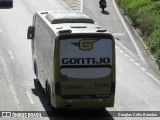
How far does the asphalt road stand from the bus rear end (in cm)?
128

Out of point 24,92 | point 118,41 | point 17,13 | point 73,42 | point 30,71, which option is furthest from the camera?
point 17,13

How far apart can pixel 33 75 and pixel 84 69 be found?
26.6 feet

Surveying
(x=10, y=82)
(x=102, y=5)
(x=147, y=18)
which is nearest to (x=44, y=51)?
(x=10, y=82)

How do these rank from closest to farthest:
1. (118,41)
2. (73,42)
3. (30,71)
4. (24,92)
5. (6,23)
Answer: (73,42) → (24,92) → (30,71) → (118,41) → (6,23)

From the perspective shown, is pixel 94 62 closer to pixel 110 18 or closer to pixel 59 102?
pixel 59 102

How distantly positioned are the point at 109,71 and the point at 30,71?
30.0 ft

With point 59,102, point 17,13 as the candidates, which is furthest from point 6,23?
point 59,102

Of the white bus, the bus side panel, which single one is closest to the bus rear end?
the white bus

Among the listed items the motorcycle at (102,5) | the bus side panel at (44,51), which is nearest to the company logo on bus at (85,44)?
the bus side panel at (44,51)

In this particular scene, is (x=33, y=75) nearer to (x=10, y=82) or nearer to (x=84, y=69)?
(x=10, y=82)

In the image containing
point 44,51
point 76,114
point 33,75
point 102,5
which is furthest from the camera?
point 102,5

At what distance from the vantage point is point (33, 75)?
28.4 meters

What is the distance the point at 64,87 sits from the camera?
20781mm

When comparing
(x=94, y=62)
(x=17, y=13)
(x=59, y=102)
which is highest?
(x=94, y=62)
